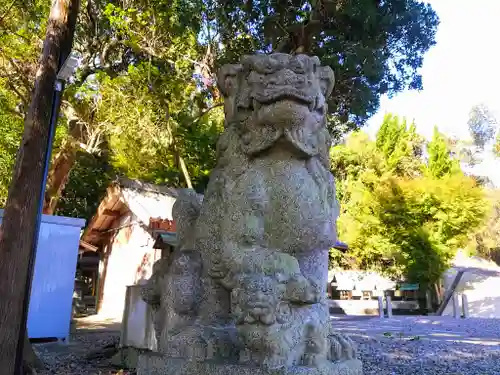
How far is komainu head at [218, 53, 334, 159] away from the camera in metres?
2.59

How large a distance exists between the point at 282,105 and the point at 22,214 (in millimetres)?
3891

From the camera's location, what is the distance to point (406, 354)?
6141 millimetres

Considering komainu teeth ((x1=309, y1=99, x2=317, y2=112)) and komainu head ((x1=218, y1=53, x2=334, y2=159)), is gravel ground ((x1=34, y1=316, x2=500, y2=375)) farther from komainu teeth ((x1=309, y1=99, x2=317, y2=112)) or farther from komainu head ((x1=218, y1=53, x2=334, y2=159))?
komainu teeth ((x1=309, y1=99, x2=317, y2=112))

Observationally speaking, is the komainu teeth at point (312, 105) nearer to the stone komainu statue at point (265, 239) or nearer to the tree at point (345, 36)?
the stone komainu statue at point (265, 239)

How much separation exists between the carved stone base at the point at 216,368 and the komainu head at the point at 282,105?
1.15m

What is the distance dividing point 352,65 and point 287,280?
6.19m

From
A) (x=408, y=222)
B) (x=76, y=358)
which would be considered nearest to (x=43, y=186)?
(x=76, y=358)

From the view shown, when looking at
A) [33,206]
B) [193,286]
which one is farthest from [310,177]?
[33,206]

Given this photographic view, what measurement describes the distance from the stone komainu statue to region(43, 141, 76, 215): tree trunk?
916 cm

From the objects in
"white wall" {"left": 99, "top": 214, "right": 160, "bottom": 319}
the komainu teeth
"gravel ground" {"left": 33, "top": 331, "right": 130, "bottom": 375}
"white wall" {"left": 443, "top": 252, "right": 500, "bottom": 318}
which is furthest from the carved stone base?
"white wall" {"left": 443, "top": 252, "right": 500, "bottom": 318}

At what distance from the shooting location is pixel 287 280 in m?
2.32

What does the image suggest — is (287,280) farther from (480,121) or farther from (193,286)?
(480,121)

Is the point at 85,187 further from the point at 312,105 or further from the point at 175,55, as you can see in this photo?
the point at 312,105

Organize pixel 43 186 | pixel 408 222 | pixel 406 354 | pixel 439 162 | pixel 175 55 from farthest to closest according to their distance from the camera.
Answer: pixel 439 162
pixel 408 222
pixel 175 55
pixel 406 354
pixel 43 186
